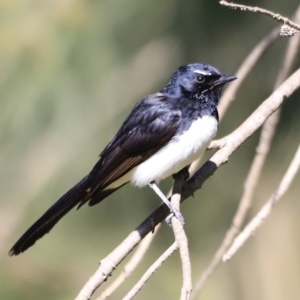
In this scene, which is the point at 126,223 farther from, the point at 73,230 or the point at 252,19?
the point at 252,19

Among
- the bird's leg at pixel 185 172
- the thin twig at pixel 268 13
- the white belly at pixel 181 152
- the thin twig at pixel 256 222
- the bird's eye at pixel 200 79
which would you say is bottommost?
the thin twig at pixel 256 222

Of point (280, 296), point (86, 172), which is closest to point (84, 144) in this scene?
point (86, 172)

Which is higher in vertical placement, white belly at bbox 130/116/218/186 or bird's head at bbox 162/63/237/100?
bird's head at bbox 162/63/237/100

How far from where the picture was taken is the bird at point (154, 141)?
2.38 m

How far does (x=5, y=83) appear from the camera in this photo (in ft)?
8.82

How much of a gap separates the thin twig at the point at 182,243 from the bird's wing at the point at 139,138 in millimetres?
174

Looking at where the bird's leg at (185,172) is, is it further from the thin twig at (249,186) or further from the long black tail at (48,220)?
→ the long black tail at (48,220)

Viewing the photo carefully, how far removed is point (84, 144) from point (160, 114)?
46cm

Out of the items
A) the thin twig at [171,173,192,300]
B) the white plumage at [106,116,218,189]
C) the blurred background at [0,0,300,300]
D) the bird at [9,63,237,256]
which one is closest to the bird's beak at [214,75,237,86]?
the bird at [9,63,237,256]

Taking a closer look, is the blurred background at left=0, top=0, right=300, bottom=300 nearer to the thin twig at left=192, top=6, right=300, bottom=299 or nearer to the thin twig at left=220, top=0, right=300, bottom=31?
the thin twig at left=192, top=6, right=300, bottom=299

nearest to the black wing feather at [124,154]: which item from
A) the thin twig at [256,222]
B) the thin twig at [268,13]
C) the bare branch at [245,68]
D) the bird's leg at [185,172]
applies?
the bird's leg at [185,172]

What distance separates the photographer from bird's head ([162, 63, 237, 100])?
2.42 m

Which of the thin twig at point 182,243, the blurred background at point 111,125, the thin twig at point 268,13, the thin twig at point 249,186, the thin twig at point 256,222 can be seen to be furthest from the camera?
the blurred background at point 111,125

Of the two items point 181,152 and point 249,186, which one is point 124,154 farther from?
point 249,186
